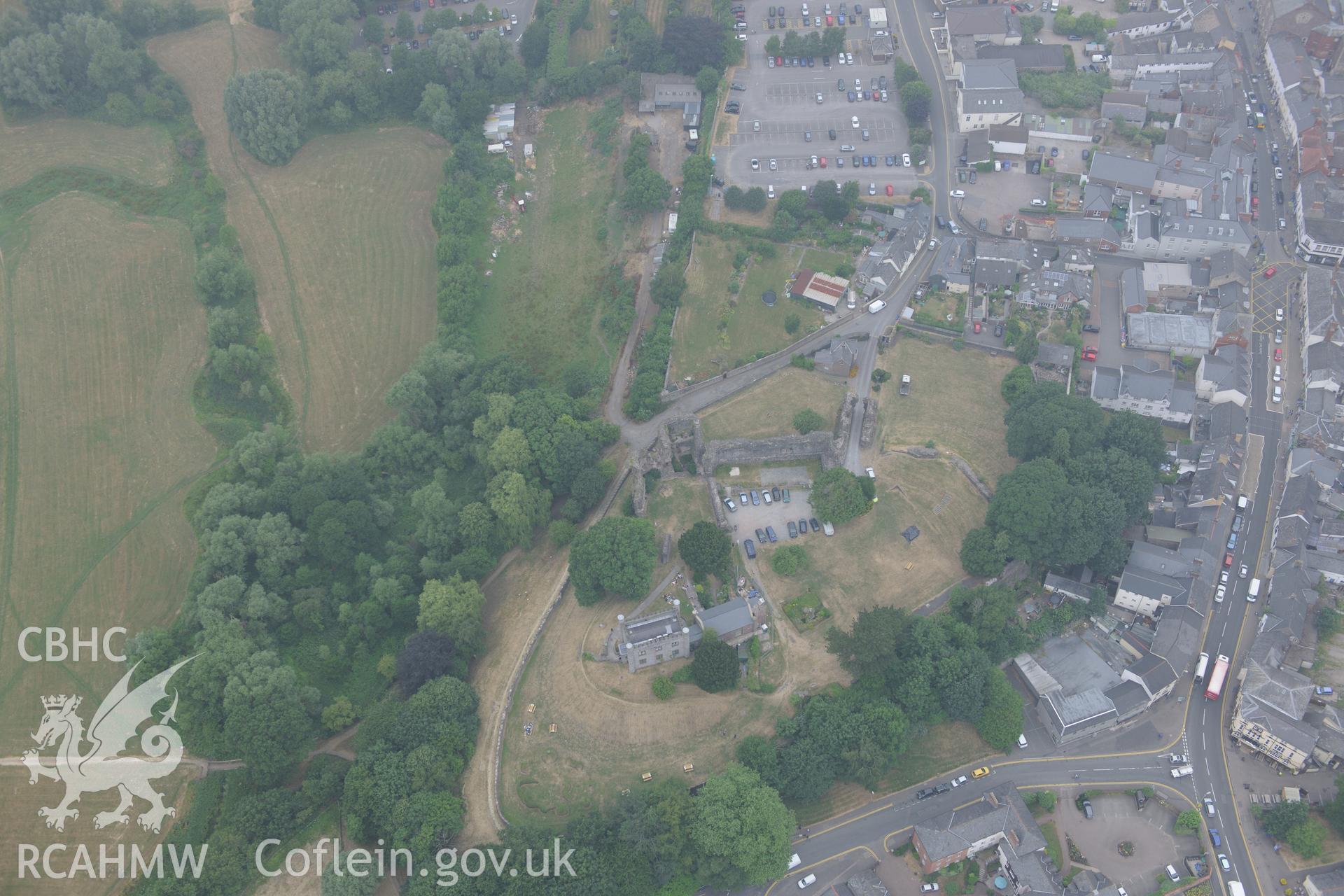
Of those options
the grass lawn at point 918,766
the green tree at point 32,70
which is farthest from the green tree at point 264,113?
the grass lawn at point 918,766

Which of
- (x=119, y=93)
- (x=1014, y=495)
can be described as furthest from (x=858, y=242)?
(x=119, y=93)

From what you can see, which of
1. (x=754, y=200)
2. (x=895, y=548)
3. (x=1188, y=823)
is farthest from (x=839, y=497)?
(x=754, y=200)

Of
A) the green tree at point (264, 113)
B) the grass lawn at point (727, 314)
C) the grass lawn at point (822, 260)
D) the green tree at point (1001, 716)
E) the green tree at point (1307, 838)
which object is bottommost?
the green tree at point (1307, 838)

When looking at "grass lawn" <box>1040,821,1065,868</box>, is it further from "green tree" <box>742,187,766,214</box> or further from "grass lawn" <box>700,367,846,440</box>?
"green tree" <box>742,187,766,214</box>

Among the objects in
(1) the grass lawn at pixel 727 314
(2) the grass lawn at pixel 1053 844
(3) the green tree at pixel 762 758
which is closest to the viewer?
(2) the grass lawn at pixel 1053 844

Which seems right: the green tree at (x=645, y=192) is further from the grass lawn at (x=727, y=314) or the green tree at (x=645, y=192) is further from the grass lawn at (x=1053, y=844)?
the grass lawn at (x=1053, y=844)

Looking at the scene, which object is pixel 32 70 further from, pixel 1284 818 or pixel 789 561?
pixel 1284 818
